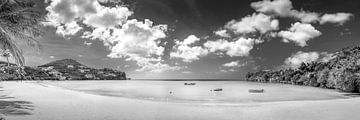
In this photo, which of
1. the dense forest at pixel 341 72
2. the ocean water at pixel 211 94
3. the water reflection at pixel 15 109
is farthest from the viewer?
the dense forest at pixel 341 72

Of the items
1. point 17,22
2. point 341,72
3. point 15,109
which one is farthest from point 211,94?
point 17,22

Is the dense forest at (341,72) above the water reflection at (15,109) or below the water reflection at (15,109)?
above

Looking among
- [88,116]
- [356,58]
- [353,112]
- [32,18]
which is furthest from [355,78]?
[32,18]

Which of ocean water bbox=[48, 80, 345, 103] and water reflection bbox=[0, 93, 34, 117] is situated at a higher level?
water reflection bbox=[0, 93, 34, 117]

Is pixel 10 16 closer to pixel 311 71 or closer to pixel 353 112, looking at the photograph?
pixel 353 112

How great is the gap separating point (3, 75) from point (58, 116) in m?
3.65

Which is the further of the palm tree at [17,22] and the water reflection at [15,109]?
the water reflection at [15,109]

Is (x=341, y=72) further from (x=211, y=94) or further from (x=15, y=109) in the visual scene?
(x=15, y=109)

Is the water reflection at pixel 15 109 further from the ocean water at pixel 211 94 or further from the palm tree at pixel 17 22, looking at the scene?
the ocean water at pixel 211 94

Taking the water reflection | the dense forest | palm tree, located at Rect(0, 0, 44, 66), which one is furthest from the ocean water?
palm tree, located at Rect(0, 0, 44, 66)

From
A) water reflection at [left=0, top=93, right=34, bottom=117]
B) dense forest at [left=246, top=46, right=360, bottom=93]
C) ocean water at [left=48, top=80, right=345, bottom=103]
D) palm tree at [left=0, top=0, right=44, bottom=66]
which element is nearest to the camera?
palm tree at [left=0, top=0, right=44, bottom=66]

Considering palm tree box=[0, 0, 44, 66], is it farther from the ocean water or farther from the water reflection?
the ocean water

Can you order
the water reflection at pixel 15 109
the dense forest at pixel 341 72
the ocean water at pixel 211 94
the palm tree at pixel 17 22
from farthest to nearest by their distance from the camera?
the dense forest at pixel 341 72, the ocean water at pixel 211 94, the water reflection at pixel 15 109, the palm tree at pixel 17 22

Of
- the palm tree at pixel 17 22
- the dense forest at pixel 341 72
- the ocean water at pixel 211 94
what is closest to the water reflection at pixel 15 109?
the palm tree at pixel 17 22
